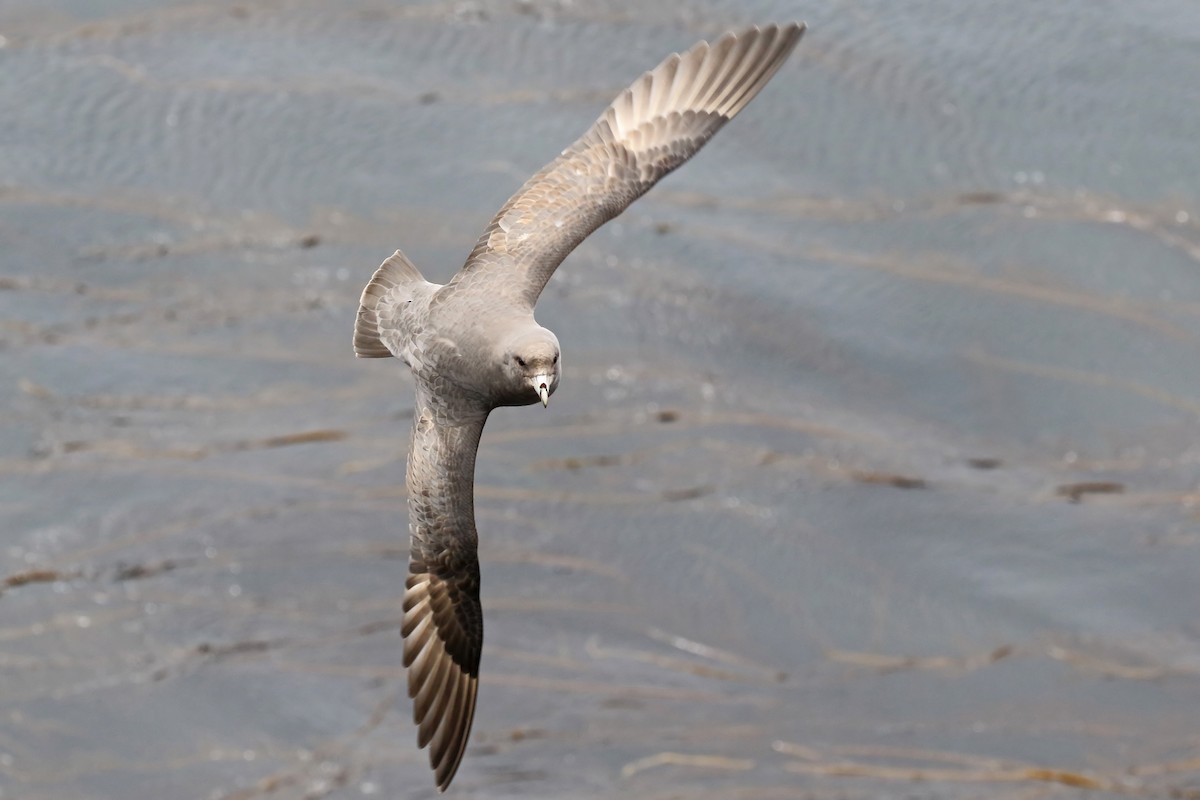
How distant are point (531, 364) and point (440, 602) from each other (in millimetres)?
2190

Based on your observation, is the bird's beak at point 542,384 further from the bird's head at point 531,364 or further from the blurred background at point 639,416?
the blurred background at point 639,416

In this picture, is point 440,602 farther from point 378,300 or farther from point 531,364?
point 531,364

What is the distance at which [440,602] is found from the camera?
31.5 ft

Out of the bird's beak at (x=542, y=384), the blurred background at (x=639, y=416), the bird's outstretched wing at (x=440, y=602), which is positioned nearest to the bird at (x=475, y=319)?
the bird's outstretched wing at (x=440, y=602)

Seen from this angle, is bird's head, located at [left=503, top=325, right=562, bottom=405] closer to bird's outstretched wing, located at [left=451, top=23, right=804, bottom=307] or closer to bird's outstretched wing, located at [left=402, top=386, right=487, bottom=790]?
bird's outstretched wing, located at [left=451, top=23, right=804, bottom=307]

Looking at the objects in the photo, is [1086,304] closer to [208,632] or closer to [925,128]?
[925,128]

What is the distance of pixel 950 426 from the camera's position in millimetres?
14789

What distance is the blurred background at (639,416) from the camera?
13773mm

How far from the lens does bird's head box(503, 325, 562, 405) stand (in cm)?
782

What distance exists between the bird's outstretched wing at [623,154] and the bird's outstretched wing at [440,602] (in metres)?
0.84

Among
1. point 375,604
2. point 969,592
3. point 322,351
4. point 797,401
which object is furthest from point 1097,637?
point 322,351

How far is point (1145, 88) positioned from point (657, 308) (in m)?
4.34

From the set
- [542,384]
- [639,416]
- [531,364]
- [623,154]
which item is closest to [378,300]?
[623,154]

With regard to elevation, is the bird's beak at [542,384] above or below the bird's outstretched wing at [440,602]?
above
